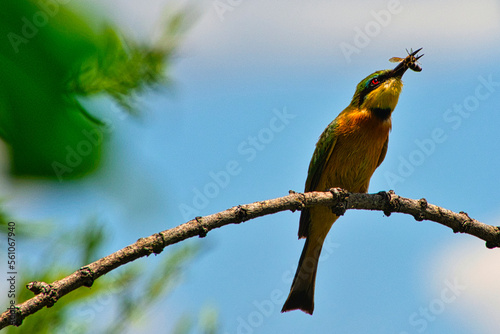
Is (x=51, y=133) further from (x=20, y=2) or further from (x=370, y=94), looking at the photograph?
(x=370, y=94)

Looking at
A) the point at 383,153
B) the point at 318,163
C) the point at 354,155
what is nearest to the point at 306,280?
the point at 318,163

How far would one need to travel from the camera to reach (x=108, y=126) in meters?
1.76

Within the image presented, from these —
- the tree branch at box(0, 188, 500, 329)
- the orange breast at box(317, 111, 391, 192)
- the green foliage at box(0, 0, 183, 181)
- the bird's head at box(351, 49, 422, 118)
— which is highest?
the bird's head at box(351, 49, 422, 118)

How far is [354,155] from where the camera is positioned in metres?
4.29

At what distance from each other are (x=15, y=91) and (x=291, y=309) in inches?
123

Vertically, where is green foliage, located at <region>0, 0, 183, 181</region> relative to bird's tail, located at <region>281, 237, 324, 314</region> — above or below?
below

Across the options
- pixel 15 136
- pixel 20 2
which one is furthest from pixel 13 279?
pixel 20 2

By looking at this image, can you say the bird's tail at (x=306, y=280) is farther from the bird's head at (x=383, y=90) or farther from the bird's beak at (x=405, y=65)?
the bird's beak at (x=405, y=65)

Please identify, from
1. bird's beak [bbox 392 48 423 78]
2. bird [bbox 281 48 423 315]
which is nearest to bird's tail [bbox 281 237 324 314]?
bird [bbox 281 48 423 315]

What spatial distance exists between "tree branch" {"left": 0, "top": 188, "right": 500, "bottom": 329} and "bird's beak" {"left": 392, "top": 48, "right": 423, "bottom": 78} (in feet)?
5.55

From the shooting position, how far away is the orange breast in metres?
4.27

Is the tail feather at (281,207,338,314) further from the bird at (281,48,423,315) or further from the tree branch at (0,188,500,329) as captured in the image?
the tree branch at (0,188,500,329)

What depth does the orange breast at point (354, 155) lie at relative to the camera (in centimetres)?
427

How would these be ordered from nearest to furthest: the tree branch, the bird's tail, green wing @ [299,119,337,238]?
1. the tree branch
2. the bird's tail
3. green wing @ [299,119,337,238]
